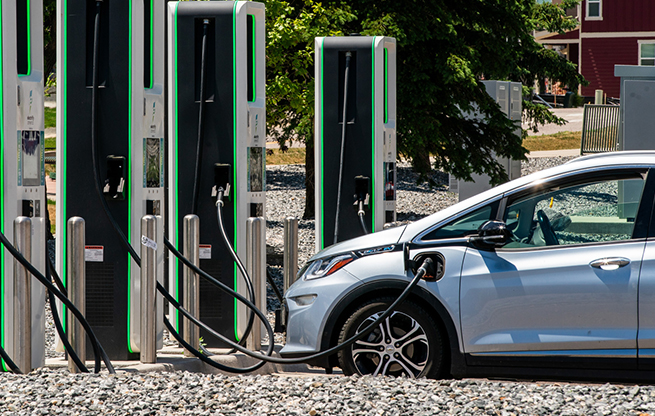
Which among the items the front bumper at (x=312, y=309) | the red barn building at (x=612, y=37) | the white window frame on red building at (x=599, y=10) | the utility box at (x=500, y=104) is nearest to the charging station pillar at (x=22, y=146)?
the front bumper at (x=312, y=309)

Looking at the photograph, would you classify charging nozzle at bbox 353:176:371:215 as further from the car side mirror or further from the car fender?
the car side mirror

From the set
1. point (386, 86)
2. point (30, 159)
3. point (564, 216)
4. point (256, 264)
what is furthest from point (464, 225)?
point (386, 86)

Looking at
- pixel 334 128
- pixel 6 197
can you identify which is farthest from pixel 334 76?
pixel 6 197

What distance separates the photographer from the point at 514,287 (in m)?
5.52

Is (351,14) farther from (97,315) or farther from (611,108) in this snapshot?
(97,315)

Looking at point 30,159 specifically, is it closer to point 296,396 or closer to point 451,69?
point 296,396

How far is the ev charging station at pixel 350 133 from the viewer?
27.1 feet

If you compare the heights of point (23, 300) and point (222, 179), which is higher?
point (222, 179)

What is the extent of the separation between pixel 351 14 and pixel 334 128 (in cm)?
669

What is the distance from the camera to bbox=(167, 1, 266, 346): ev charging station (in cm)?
726

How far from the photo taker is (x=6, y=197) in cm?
583

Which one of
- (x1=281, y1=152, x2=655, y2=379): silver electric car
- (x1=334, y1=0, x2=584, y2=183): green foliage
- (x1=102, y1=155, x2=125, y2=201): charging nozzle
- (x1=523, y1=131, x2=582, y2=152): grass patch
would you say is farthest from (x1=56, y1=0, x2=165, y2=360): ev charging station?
(x1=523, y1=131, x2=582, y2=152): grass patch

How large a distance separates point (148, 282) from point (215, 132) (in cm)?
160

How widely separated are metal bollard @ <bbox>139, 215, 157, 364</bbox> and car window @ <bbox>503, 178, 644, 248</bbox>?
2541mm
